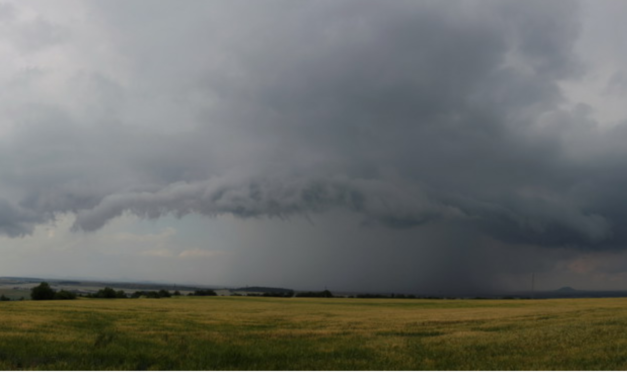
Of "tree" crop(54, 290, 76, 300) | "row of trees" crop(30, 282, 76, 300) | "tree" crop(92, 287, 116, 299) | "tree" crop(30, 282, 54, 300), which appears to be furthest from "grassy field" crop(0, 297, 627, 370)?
"tree" crop(92, 287, 116, 299)

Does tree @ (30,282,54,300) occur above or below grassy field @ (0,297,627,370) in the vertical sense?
below

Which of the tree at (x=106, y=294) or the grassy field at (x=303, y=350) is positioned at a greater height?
the grassy field at (x=303, y=350)

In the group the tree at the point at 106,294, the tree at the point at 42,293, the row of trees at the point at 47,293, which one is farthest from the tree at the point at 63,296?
the tree at the point at 106,294

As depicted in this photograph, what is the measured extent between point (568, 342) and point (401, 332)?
8.45 metres

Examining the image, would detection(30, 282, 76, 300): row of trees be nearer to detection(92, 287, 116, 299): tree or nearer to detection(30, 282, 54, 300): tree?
detection(30, 282, 54, 300): tree

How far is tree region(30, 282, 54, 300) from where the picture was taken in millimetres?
107375

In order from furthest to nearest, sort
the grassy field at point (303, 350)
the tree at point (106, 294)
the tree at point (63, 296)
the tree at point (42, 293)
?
the tree at point (106, 294), the tree at point (42, 293), the tree at point (63, 296), the grassy field at point (303, 350)

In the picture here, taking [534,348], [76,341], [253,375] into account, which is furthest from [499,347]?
[76,341]

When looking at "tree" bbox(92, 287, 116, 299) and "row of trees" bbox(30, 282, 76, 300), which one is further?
"tree" bbox(92, 287, 116, 299)

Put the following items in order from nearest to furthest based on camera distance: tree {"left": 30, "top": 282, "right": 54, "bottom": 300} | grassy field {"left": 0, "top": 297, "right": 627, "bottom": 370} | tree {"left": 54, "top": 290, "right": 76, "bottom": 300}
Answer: grassy field {"left": 0, "top": 297, "right": 627, "bottom": 370} → tree {"left": 54, "top": 290, "right": 76, "bottom": 300} → tree {"left": 30, "top": 282, "right": 54, "bottom": 300}

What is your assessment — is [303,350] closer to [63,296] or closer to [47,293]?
[63,296]

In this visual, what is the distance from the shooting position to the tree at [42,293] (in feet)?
352

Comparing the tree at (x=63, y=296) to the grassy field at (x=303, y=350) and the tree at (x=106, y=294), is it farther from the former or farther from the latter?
the grassy field at (x=303, y=350)

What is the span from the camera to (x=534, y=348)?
1706 cm
